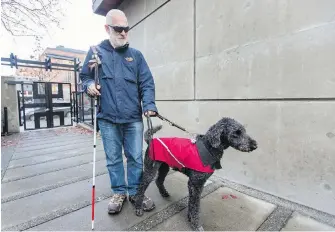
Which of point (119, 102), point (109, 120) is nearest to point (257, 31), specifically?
point (119, 102)

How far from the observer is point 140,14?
5188mm

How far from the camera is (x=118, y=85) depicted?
2.32 meters

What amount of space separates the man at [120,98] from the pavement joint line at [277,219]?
4.07 ft

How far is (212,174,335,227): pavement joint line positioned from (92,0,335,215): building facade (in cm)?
6

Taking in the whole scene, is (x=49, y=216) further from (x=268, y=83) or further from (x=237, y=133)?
(x=268, y=83)

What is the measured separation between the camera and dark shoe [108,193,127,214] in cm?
236

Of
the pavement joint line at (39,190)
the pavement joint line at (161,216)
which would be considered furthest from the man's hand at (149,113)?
the pavement joint line at (39,190)

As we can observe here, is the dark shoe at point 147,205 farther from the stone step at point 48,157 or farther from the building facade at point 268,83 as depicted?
the stone step at point 48,157

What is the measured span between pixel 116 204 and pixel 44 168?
7.90 feet

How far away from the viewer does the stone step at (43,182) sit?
2922 millimetres

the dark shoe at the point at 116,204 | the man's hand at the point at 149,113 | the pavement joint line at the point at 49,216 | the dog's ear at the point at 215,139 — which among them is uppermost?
the man's hand at the point at 149,113

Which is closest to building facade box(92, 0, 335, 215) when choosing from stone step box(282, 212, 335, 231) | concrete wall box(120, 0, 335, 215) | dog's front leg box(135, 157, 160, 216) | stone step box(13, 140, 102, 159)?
concrete wall box(120, 0, 335, 215)

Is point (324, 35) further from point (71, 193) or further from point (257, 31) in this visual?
point (71, 193)

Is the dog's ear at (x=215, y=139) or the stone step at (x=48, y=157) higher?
the dog's ear at (x=215, y=139)
